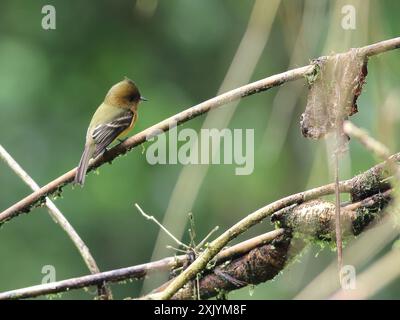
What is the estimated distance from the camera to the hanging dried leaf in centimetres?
217

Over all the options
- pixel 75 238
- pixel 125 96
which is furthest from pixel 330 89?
pixel 125 96

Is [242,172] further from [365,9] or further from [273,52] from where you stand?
[365,9]

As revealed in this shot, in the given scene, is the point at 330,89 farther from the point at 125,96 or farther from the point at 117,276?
the point at 125,96

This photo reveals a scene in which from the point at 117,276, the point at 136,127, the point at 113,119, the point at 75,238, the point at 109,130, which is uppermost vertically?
the point at 136,127

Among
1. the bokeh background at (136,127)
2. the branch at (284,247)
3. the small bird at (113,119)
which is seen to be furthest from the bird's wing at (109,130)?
the bokeh background at (136,127)

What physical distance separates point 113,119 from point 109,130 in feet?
0.70

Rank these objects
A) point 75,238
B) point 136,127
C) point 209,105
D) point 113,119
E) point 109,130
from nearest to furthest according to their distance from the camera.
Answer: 1. point 209,105
2. point 75,238
3. point 109,130
4. point 113,119
5. point 136,127

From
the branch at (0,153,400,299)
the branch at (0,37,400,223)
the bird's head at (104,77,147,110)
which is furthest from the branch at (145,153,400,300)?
the bird's head at (104,77,147,110)

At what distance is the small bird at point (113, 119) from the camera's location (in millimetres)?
4852

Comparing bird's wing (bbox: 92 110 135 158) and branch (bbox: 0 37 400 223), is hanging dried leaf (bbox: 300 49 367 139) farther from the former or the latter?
bird's wing (bbox: 92 110 135 158)

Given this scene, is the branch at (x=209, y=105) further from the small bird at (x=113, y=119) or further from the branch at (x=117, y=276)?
the small bird at (x=113, y=119)

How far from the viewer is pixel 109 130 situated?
5078mm

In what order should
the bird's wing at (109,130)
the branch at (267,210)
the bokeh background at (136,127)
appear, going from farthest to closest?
the bokeh background at (136,127), the bird's wing at (109,130), the branch at (267,210)

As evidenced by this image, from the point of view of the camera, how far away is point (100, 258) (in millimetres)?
11320
